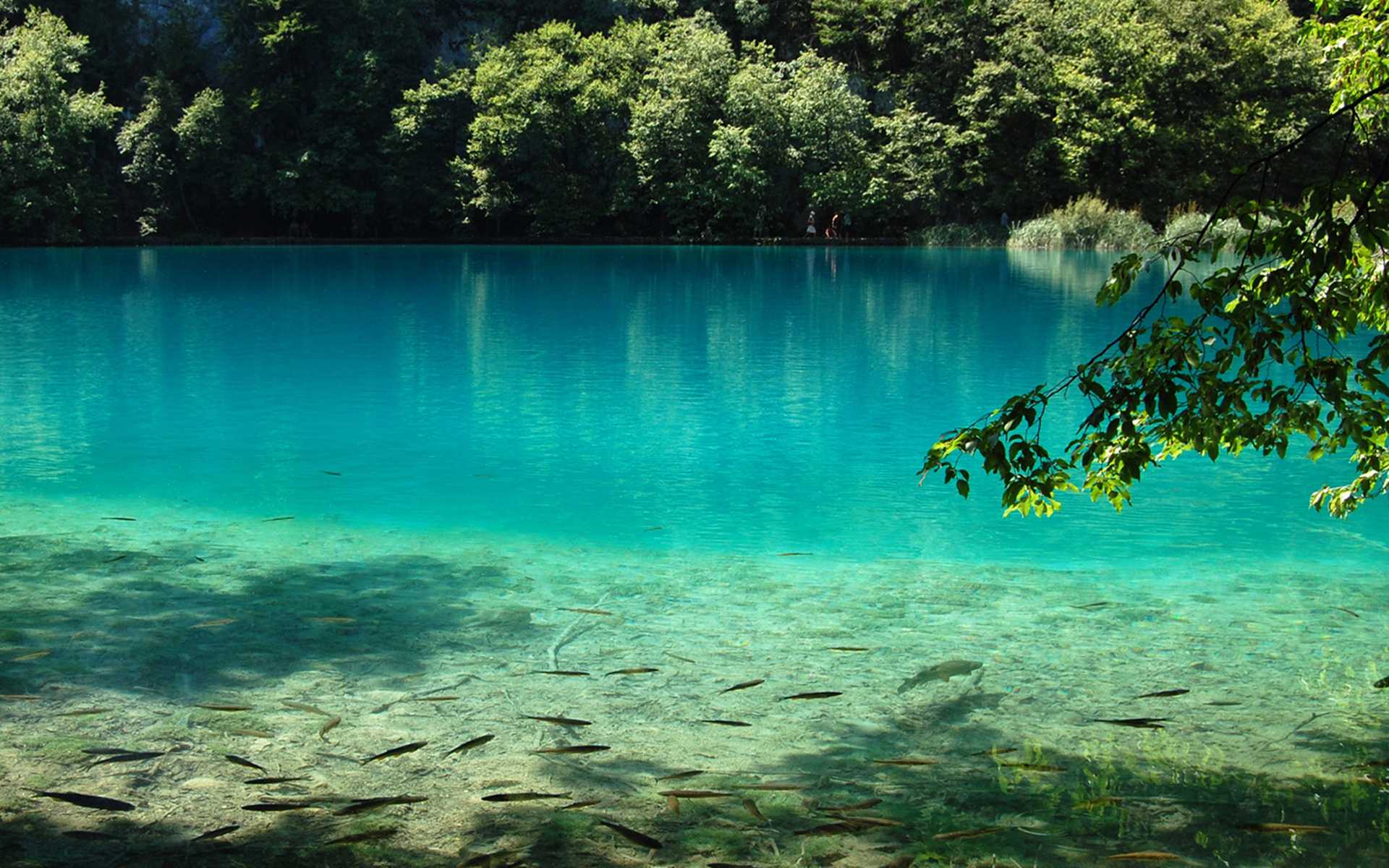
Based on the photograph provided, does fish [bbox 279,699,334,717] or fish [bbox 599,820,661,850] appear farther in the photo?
fish [bbox 279,699,334,717]

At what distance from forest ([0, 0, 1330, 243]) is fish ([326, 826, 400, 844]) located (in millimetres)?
45030

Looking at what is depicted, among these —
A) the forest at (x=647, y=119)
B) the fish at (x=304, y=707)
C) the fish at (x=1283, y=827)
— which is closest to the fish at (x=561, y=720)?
the fish at (x=304, y=707)

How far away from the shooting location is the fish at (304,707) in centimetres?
477

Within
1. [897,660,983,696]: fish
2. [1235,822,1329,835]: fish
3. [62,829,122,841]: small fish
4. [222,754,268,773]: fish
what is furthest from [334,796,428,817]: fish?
[1235,822,1329,835]: fish

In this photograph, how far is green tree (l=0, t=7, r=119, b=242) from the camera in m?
43.2

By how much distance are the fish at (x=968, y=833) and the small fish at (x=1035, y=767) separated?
1.76 ft

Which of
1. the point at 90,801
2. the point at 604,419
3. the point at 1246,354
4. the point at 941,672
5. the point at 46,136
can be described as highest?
the point at 46,136

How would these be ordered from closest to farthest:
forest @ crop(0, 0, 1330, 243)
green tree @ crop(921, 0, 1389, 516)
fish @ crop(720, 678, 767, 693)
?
green tree @ crop(921, 0, 1389, 516) → fish @ crop(720, 678, 767, 693) → forest @ crop(0, 0, 1330, 243)

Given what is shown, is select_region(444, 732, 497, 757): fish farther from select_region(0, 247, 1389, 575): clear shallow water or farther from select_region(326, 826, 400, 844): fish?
select_region(0, 247, 1389, 575): clear shallow water

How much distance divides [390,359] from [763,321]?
6.85 m

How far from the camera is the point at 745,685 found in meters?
5.22

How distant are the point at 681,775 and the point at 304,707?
157 centimetres

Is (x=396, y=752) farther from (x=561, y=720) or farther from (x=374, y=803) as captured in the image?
(x=561, y=720)

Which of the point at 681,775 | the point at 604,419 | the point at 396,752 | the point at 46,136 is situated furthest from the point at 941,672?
the point at 46,136
